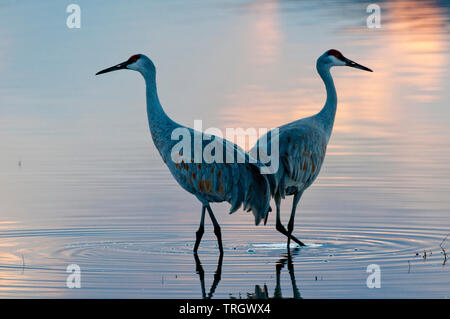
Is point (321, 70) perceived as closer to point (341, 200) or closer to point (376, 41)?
point (341, 200)

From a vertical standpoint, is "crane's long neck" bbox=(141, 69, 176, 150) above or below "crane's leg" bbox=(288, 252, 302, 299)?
above

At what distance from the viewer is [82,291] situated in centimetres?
998

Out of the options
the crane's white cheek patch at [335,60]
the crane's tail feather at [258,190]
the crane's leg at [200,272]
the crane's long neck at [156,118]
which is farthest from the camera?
the crane's white cheek patch at [335,60]

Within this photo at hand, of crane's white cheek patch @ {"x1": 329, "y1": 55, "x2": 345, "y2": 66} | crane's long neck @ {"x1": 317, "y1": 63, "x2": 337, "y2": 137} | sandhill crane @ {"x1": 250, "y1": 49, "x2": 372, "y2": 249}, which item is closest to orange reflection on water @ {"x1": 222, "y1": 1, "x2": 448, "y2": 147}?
crane's white cheek patch @ {"x1": 329, "y1": 55, "x2": 345, "y2": 66}

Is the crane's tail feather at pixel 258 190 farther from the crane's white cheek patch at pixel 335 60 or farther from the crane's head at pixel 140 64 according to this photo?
the crane's white cheek patch at pixel 335 60

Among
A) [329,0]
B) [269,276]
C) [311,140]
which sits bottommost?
[269,276]

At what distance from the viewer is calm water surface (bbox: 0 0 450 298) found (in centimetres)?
1083

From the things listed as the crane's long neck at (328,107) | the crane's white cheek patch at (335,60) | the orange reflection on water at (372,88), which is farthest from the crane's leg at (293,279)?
the orange reflection on water at (372,88)

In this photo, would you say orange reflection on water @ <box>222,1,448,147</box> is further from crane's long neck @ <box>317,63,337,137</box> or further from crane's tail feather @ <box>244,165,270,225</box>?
crane's tail feather @ <box>244,165,270,225</box>

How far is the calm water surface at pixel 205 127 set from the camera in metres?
10.8

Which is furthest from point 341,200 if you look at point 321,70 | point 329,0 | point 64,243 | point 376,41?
point 329,0

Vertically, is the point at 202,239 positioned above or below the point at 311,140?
below

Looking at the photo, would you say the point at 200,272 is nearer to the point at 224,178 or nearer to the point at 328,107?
the point at 224,178

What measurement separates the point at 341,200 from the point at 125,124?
7.25 meters
